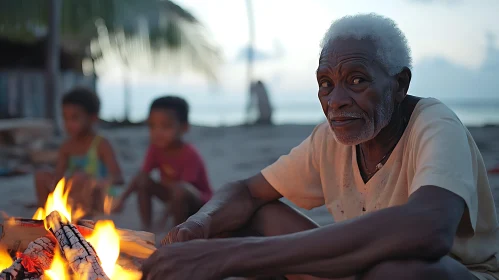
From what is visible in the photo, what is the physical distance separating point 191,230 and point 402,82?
1.00 m

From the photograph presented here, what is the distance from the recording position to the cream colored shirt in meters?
1.61

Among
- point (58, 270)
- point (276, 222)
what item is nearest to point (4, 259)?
point (58, 270)

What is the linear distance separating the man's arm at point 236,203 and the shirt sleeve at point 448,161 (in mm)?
800

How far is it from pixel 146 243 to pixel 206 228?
0.98ft

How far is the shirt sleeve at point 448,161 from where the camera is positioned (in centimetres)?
156

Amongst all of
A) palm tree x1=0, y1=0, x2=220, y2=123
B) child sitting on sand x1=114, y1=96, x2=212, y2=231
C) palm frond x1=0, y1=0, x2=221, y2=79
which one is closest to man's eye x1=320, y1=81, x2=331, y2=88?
child sitting on sand x1=114, y1=96, x2=212, y2=231

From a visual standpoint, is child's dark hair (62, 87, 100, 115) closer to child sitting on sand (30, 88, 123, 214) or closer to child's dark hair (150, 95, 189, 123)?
child sitting on sand (30, 88, 123, 214)

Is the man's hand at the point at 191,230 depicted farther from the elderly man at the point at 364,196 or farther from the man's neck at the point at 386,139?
the man's neck at the point at 386,139

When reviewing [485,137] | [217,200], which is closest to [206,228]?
[217,200]

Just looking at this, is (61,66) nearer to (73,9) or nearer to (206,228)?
(73,9)

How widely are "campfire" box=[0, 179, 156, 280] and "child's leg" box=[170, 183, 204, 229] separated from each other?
1.34 m

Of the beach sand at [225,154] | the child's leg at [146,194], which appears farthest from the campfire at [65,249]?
the child's leg at [146,194]

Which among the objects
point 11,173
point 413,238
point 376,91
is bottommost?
point 11,173

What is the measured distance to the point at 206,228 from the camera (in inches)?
84.4
